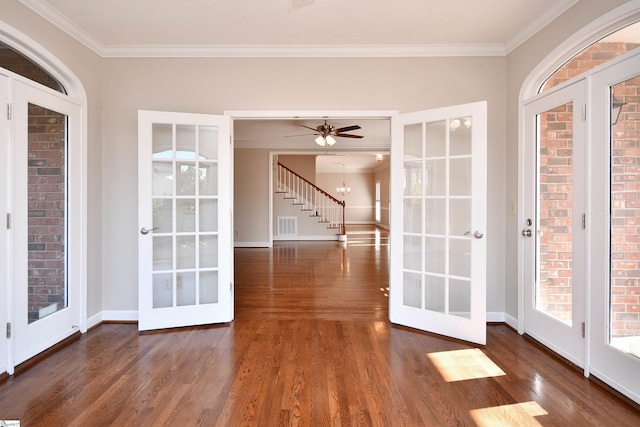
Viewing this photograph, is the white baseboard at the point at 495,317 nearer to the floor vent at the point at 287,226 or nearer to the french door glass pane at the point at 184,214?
the french door glass pane at the point at 184,214

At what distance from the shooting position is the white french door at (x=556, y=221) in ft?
8.41

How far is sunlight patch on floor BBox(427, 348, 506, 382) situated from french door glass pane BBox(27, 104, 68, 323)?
3.19 m

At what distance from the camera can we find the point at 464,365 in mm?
2613

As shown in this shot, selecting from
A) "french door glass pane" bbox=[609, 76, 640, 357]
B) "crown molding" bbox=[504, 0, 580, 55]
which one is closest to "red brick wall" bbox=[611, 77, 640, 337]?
"french door glass pane" bbox=[609, 76, 640, 357]

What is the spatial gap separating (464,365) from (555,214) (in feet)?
4.76

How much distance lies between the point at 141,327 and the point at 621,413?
12.1ft

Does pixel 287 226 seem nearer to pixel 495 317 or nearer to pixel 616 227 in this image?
pixel 495 317

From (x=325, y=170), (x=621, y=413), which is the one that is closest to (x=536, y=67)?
(x=621, y=413)

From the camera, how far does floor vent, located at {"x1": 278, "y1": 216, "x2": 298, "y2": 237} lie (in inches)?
420

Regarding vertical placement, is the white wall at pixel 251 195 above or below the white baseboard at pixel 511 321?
above

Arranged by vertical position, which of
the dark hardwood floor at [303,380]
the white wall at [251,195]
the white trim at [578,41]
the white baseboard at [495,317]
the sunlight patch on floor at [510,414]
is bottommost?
the sunlight patch on floor at [510,414]

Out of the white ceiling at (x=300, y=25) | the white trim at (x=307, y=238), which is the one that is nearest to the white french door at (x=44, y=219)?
the white ceiling at (x=300, y=25)

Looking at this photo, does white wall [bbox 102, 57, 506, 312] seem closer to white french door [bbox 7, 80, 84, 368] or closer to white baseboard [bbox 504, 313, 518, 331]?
white baseboard [bbox 504, 313, 518, 331]

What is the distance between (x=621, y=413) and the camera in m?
2.00
